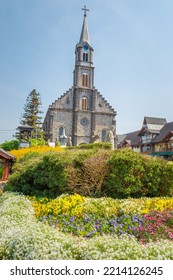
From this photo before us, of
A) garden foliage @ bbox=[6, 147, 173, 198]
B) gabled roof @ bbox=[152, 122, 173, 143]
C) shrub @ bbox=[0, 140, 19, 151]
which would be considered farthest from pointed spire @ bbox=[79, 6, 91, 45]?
garden foliage @ bbox=[6, 147, 173, 198]

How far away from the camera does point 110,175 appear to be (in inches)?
390

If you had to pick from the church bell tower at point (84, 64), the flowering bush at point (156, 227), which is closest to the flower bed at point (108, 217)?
the flowering bush at point (156, 227)

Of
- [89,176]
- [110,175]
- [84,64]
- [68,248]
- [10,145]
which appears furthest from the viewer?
[84,64]

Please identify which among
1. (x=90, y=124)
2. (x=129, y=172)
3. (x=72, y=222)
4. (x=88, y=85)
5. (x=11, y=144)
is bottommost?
(x=72, y=222)

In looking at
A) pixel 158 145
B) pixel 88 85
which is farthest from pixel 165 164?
pixel 88 85

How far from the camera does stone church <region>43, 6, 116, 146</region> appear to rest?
1914 inches

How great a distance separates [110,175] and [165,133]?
35.6 m

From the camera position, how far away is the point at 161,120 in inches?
1933

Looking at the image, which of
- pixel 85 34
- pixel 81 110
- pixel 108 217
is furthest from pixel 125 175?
pixel 85 34

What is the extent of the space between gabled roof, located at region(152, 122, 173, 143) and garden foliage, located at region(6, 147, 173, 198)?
1265 inches

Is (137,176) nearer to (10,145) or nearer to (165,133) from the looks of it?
(10,145)

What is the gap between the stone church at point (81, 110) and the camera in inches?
1914

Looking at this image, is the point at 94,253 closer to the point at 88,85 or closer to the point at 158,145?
the point at 158,145
